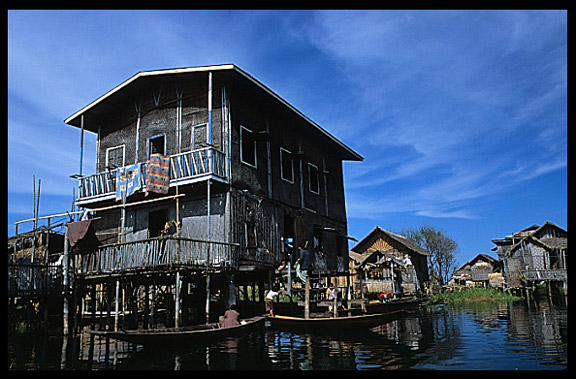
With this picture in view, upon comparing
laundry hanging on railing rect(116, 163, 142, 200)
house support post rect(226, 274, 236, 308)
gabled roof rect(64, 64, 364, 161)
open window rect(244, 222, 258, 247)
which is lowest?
house support post rect(226, 274, 236, 308)

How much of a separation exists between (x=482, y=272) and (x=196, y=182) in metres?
46.3

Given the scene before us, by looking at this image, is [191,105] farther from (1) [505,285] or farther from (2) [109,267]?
(1) [505,285]

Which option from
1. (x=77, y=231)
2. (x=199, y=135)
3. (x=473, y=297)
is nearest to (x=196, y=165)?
(x=199, y=135)

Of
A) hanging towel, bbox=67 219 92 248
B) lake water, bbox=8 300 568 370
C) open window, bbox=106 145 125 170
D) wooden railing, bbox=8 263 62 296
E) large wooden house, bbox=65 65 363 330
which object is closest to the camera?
lake water, bbox=8 300 568 370

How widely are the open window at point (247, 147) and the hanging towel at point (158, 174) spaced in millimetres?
2851

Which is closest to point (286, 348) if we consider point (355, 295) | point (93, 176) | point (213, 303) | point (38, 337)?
point (213, 303)

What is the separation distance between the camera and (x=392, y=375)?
913cm

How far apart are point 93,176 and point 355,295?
16913 millimetres

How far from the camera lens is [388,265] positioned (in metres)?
29.1


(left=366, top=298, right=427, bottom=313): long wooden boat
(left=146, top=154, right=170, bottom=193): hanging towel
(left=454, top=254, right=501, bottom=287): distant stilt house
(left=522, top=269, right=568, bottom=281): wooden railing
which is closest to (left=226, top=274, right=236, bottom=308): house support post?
(left=146, top=154, right=170, bottom=193): hanging towel

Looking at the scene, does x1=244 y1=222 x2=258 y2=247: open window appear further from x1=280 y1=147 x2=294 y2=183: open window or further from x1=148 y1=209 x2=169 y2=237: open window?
x1=280 y1=147 x2=294 y2=183: open window

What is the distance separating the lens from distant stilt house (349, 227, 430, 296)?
29219 mm

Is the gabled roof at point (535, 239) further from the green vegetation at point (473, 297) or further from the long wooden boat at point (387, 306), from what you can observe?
the long wooden boat at point (387, 306)

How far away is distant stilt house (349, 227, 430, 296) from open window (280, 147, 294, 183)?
22.0 ft
